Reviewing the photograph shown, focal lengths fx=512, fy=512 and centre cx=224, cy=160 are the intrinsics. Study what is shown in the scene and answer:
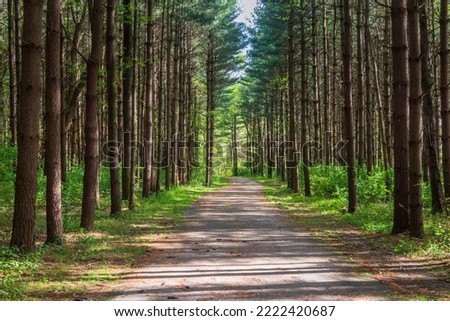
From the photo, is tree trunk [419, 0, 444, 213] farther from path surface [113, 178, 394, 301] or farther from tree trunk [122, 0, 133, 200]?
tree trunk [122, 0, 133, 200]

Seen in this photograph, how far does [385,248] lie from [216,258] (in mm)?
3659

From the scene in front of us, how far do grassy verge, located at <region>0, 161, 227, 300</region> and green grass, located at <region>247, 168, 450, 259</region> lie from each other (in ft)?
15.6

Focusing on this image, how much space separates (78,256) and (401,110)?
7.94 meters

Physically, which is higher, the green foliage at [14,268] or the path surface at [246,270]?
the green foliage at [14,268]

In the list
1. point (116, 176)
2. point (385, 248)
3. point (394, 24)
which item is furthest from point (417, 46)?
point (116, 176)

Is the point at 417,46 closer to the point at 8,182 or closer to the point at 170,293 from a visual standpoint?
the point at 170,293

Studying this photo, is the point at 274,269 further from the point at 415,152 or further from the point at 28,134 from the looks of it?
the point at 28,134

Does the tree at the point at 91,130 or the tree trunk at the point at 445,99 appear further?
the tree trunk at the point at 445,99

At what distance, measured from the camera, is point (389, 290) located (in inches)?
284

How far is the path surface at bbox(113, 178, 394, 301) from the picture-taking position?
22.9ft

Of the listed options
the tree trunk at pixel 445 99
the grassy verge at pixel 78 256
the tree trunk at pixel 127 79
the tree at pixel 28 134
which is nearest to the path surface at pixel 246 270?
the grassy verge at pixel 78 256

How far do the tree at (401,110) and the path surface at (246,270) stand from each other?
2.15m

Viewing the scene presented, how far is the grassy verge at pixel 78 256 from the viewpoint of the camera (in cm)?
723

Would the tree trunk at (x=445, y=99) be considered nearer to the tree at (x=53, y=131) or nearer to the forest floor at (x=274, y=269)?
the forest floor at (x=274, y=269)
